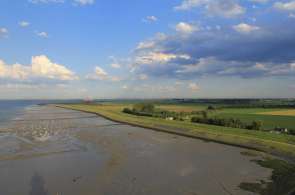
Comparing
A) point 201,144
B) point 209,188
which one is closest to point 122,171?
point 209,188

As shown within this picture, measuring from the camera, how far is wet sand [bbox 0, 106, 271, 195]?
487 inches

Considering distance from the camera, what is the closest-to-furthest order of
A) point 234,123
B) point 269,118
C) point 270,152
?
point 270,152
point 234,123
point 269,118

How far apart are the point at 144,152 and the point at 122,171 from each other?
571 cm

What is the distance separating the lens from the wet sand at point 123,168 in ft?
40.6

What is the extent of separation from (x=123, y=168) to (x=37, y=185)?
483cm

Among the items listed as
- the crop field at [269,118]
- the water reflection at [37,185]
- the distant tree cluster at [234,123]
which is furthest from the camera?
the crop field at [269,118]

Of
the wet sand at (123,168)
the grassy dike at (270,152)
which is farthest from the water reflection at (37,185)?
the grassy dike at (270,152)

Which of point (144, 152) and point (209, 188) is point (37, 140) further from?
point (209, 188)

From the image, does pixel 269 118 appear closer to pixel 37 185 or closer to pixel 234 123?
pixel 234 123

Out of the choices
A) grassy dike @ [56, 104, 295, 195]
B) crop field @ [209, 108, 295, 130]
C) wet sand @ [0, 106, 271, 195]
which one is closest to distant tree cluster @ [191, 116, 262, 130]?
crop field @ [209, 108, 295, 130]

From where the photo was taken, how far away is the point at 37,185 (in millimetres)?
12867

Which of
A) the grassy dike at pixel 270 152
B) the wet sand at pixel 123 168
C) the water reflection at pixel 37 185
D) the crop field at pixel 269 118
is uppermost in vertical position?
the crop field at pixel 269 118

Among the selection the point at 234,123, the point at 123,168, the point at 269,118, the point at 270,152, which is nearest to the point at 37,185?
the point at 123,168

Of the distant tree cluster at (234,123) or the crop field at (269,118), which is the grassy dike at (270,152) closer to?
the distant tree cluster at (234,123)
